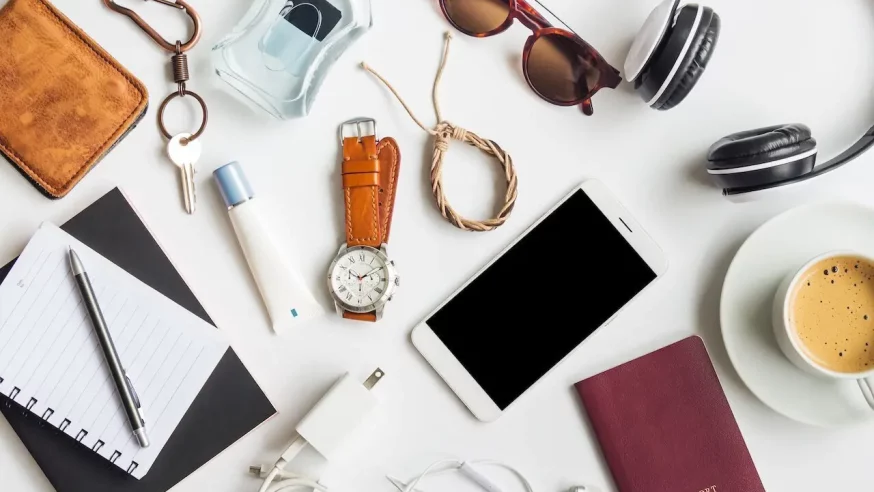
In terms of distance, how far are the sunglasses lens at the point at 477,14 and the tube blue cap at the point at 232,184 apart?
30cm

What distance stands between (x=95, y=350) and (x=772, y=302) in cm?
78

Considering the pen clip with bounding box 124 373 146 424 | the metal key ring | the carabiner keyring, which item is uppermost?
the carabiner keyring

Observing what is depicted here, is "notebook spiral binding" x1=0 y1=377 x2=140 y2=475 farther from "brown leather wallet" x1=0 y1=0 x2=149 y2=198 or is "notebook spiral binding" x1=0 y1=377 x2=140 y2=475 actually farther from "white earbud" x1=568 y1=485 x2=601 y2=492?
"white earbud" x1=568 y1=485 x2=601 y2=492

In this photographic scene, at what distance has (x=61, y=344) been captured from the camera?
0.71m

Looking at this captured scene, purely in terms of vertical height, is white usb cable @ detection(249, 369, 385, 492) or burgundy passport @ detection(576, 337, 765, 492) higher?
burgundy passport @ detection(576, 337, 765, 492)

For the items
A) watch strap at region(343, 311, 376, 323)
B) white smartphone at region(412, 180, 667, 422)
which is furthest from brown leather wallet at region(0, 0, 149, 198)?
white smartphone at region(412, 180, 667, 422)

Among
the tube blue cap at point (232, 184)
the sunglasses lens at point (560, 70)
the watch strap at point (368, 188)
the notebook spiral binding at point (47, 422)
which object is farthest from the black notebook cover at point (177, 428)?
the sunglasses lens at point (560, 70)

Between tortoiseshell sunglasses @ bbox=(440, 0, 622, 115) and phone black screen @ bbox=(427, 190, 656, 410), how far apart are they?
13 centimetres

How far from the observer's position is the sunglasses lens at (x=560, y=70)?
2.34ft

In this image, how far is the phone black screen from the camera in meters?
0.72

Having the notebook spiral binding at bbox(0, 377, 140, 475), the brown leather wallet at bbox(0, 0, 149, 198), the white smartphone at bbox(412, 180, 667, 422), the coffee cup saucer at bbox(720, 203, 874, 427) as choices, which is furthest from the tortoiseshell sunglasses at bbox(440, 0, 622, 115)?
the notebook spiral binding at bbox(0, 377, 140, 475)

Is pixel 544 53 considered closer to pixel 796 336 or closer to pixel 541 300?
pixel 541 300

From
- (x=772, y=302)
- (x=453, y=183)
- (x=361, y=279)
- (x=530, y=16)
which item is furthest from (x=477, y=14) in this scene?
(x=772, y=302)

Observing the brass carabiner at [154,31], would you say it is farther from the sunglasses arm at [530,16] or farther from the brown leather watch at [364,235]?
the sunglasses arm at [530,16]
